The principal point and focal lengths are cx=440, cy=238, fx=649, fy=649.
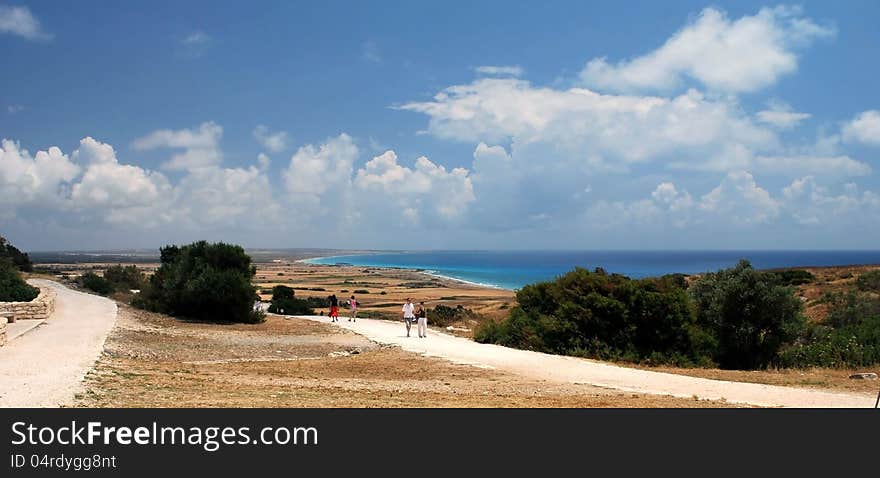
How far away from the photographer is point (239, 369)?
1520 centimetres

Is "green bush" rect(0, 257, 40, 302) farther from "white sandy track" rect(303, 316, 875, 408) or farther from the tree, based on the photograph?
the tree

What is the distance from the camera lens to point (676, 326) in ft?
65.9

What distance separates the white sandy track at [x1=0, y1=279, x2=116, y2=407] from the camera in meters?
9.35

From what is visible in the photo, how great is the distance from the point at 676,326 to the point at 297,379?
40.3 ft

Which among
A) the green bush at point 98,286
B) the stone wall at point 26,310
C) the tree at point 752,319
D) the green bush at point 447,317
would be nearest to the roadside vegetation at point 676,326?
the tree at point 752,319

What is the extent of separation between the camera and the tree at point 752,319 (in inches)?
825

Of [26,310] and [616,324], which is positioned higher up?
[616,324]

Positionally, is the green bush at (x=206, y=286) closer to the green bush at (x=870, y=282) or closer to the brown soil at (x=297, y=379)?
the brown soil at (x=297, y=379)

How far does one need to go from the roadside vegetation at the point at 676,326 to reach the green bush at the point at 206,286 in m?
13.2


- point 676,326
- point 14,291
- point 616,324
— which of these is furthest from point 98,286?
point 676,326

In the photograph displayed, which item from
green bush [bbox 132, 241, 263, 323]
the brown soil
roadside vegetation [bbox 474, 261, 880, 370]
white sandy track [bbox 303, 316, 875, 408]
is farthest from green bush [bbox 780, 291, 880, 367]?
green bush [bbox 132, 241, 263, 323]

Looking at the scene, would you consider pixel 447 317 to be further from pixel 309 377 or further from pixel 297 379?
pixel 297 379
